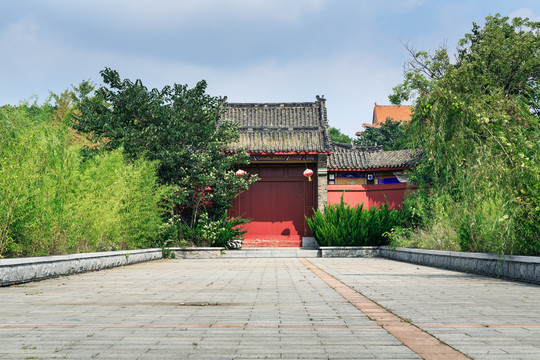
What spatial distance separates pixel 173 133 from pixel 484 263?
11.2 meters

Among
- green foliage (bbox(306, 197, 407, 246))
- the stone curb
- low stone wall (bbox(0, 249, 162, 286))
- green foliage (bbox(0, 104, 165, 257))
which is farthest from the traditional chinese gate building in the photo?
low stone wall (bbox(0, 249, 162, 286))

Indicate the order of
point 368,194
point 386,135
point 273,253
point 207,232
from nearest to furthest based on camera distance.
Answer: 1. point 207,232
2. point 273,253
3. point 368,194
4. point 386,135

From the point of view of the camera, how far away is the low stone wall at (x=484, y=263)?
25.8 feet

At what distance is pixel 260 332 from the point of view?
4156 mm

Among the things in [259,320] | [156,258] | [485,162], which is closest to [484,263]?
[485,162]

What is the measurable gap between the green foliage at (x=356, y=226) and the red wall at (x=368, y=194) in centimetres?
339

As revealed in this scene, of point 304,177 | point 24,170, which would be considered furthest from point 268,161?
point 24,170

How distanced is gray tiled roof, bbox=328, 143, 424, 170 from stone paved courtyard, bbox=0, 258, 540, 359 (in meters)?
13.7

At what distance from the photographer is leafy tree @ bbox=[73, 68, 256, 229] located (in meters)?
16.6

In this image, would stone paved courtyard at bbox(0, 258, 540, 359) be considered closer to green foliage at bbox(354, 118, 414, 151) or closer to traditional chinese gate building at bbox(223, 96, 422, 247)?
traditional chinese gate building at bbox(223, 96, 422, 247)

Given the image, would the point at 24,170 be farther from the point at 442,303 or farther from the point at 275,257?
the point at 275,257

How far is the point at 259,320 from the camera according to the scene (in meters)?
4.72

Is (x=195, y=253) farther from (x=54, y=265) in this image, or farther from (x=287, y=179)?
(x=54, y=265)

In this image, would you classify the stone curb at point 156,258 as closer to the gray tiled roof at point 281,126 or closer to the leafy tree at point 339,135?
the gray tiled roof at point 281,126
